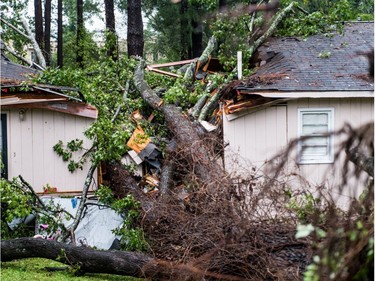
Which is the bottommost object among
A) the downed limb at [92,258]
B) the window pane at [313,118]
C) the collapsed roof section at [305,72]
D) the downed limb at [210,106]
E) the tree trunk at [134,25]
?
the downed limb at [92,258]

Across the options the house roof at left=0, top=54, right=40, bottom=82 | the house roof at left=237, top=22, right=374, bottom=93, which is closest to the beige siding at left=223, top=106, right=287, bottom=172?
the house roof at left=237, top=22, right=374, bottom=93

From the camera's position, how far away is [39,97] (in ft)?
36.9

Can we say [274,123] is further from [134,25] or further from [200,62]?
[134,25]

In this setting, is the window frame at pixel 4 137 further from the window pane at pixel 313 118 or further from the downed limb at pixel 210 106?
the window pane at pixel 313 118

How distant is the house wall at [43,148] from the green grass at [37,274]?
253 centimetres

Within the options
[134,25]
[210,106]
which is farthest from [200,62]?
[134,25]

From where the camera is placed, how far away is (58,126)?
11.7 m

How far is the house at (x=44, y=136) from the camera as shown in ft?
37.6

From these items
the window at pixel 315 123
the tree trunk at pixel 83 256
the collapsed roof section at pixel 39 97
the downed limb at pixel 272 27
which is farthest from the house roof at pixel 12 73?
the window at pixel 315 123

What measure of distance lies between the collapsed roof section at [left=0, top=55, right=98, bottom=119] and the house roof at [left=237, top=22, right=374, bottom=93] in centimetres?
313

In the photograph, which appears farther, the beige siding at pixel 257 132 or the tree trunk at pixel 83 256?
the beige siding at pixel 257 132

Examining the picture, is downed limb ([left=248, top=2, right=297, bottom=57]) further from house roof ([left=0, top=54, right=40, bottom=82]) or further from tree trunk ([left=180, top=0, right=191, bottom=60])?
tree trunk ([left=180, top=0, right=191, bottom=60])

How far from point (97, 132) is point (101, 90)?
10.1ft

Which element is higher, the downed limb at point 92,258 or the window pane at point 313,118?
the window pane at point 313,118
